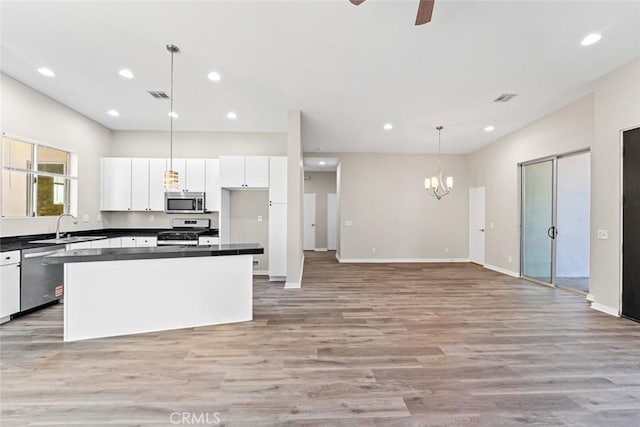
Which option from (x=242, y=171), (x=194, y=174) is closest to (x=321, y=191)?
(x=242, y=171)

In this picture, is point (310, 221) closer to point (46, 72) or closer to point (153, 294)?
point (153, 294)

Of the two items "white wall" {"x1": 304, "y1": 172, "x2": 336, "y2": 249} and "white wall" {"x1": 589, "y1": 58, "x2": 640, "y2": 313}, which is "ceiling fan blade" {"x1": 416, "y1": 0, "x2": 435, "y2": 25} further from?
"white wall" {"x1": 304, "y1": 172, "x2": 336, "y2": 249}

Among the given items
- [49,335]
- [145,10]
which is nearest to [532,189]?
[145,10]

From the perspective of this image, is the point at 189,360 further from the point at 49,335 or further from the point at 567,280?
the point at 567,280

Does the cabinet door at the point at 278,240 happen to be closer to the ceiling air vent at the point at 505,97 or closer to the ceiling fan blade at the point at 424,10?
the ceiling fan blade at the point at 424,10

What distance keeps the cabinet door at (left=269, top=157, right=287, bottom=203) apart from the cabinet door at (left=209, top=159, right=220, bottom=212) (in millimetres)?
1163

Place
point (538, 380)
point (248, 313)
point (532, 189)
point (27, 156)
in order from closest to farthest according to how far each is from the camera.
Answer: point (538, 380) < point (248, 313) < point (27, 156) < point (532, 189)

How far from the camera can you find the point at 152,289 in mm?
3098

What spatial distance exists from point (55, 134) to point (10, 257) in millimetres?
2270

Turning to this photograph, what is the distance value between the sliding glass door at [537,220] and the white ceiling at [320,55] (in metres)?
1.17

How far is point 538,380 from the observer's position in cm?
222

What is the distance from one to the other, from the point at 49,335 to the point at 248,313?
204 centimetres

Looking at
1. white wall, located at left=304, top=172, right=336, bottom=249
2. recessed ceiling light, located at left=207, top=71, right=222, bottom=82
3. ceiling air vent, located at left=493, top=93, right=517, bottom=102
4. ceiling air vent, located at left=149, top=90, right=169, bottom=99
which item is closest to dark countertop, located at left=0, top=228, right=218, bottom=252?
ceiling air vent, located at left=149, top=90, right=169, bottom=99

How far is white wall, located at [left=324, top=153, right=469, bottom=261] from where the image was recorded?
7.95 metres
